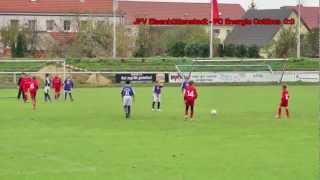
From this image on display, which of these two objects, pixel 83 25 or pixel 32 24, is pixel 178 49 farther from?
pixel 32 24

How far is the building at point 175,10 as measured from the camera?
135875mm

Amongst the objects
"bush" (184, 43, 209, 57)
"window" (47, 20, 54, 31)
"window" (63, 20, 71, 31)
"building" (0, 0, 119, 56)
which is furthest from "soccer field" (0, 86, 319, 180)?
"window" (47, 20, 54, 31)

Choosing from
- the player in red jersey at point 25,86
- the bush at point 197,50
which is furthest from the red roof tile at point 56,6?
the player in red jersey at point 25,86

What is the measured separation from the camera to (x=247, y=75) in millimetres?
69812

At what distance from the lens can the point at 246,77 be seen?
6969cm

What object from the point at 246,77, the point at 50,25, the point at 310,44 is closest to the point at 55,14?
the point at 50,25

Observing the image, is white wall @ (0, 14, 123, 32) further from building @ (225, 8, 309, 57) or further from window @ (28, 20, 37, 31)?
building @ (225, 8, 309, 57)

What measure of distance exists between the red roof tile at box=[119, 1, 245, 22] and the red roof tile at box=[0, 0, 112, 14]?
22.4 meters

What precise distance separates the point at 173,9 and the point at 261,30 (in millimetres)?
28403

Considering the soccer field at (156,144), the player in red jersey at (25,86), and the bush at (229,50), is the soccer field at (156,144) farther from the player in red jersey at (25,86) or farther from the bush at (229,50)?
the bush at (229,50)

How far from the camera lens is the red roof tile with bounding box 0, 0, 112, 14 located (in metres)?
107

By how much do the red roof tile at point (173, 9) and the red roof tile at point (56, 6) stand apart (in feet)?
73.4

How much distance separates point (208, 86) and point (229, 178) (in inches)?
1993

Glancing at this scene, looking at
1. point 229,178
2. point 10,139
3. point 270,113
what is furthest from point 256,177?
point 270,113
